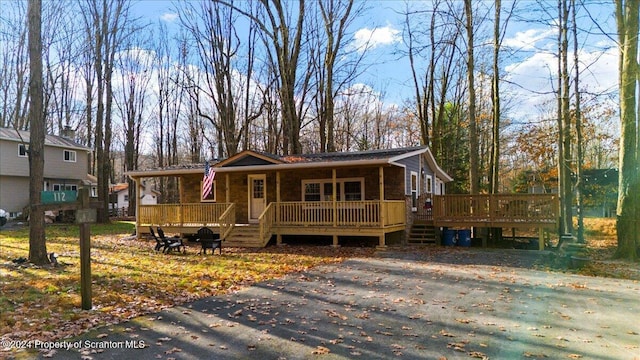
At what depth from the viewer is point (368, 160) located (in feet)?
45.9

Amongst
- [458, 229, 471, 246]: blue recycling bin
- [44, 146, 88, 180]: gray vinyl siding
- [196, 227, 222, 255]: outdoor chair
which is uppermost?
[44, 146, 88, 180]: gray vinyl siding

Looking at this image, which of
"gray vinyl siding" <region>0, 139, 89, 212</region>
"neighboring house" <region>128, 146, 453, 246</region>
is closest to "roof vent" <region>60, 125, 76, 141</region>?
"gray vinyl siding" <region>0, 139, 89, 212</region>

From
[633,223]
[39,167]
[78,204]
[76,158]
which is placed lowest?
[633,223]

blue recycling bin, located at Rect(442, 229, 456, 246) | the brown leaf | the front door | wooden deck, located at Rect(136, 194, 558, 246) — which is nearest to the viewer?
the brown leaf

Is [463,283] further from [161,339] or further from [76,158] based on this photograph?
[76,158]

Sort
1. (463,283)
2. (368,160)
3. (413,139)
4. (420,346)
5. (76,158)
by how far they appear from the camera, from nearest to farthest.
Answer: (420,346) < (463,283) < (368,160) < (76,158) < (413,139)

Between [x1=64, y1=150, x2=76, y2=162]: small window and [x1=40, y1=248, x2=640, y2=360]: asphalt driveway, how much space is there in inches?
1144

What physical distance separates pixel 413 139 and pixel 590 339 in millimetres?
31184

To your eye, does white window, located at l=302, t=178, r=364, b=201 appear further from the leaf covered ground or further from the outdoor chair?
the outdoor chair

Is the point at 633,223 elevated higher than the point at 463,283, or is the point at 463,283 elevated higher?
the point at 633,223

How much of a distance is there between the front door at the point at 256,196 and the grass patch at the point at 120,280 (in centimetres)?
348

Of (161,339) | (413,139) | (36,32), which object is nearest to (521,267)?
(161,339)

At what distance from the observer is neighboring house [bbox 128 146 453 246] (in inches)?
578

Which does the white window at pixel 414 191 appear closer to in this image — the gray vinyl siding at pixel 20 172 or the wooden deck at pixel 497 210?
the wooden deck at pixel 497 210
